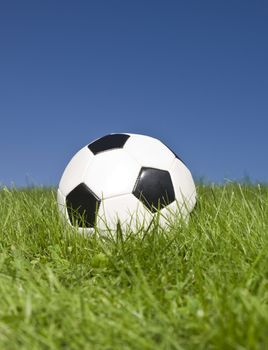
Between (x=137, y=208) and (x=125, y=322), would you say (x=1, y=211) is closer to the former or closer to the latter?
(x=137, y=208)

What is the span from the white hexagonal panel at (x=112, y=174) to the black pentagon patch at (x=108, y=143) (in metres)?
0.07

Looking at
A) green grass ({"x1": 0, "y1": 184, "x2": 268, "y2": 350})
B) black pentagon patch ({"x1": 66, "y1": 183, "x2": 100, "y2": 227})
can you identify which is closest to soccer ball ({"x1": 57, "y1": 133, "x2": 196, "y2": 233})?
black pentagon patch ({"x1": 66, "y1": 183, "x2": 100, "y2": 227})

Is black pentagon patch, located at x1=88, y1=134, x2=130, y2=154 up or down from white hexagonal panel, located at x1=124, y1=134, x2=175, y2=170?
up

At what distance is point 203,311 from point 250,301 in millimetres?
237

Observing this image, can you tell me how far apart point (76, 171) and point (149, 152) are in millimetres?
720

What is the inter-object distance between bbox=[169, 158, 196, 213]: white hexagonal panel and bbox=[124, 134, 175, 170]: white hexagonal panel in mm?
84

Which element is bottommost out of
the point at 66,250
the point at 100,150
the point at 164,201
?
the point at 66,250

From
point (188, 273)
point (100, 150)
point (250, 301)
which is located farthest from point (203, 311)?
point (100, 150)

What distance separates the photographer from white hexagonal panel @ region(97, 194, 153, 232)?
448 centimetres

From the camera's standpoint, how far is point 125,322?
2311 millimetres

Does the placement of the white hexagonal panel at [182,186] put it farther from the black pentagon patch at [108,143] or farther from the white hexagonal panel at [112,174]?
the black pentagon patch at [108,143]

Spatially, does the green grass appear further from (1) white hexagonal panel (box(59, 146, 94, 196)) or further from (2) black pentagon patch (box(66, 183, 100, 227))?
(1) white hexagonal panel (box(59, 146, 94, 196))

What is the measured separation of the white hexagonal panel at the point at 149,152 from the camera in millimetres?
4758

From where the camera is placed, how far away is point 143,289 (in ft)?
8.80
